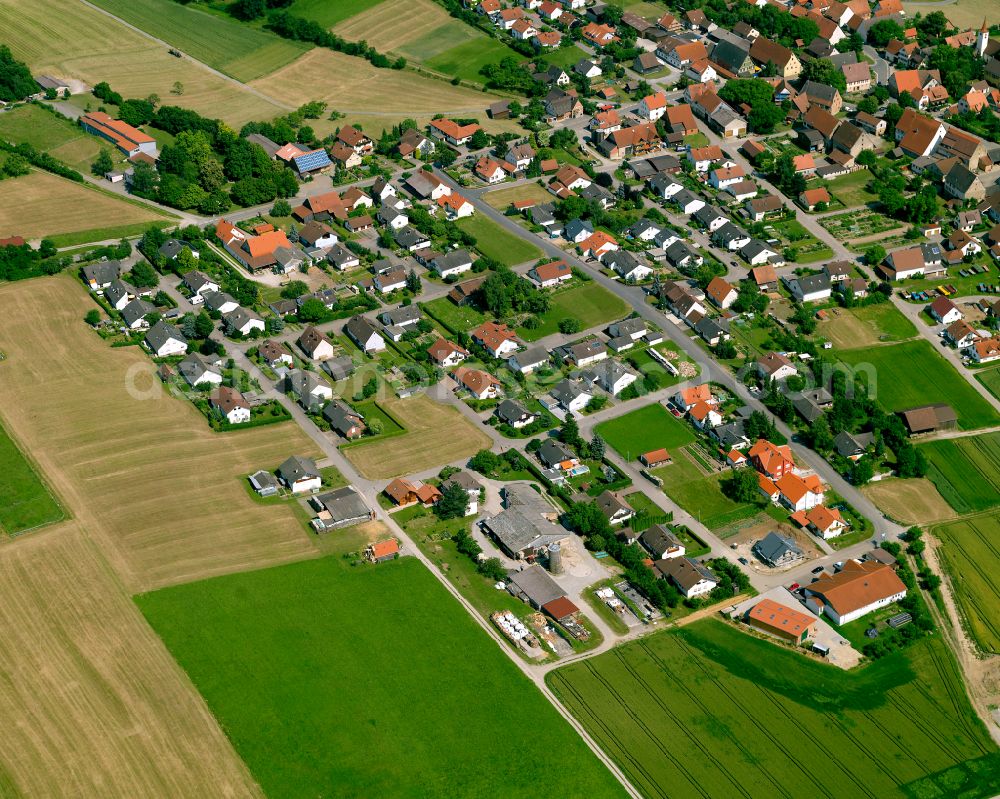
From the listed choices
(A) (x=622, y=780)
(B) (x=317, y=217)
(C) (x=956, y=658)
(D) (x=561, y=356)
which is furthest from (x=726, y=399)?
(B) (x=317, y=217)

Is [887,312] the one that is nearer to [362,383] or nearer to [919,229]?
[919,229]

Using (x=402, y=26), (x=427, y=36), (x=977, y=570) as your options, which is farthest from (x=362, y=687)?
(x=402, y=26)

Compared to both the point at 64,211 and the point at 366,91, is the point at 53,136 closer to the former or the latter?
the point at 64,211

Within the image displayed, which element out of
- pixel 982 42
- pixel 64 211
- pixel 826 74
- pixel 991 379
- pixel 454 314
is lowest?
pixel 64 211

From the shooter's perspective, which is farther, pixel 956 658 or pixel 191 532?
pixel 191 532

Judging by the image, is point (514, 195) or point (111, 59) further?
point (111, 59)

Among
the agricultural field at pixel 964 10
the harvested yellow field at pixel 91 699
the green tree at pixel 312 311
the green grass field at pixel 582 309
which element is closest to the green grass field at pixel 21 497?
the harvested yellow field at pixel 91 699

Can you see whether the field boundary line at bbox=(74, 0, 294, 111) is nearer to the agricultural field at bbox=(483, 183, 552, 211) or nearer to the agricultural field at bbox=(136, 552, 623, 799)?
the agricultural field at bbox=(483, 183, 552, 211)
